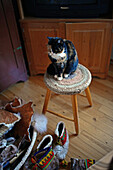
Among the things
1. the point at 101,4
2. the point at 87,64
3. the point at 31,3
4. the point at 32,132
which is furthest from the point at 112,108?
the point at 31,3

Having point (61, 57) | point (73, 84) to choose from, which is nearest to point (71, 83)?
point (73, 84)

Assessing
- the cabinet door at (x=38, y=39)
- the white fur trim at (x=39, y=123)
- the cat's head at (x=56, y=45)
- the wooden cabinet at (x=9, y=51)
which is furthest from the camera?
the cabinet door at (x=38, y=39)

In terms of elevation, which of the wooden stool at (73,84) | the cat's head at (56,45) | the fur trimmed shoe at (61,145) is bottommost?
the fur trimmed shoe at (61,145)

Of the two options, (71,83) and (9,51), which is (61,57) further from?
(9,51)

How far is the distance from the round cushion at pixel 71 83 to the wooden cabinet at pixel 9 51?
613 millimetres

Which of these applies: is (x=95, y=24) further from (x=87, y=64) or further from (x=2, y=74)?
(x=2, y=74)

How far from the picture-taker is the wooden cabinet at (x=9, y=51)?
1389mm

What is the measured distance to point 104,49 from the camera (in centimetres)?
154

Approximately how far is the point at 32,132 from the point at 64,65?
0.61 metres

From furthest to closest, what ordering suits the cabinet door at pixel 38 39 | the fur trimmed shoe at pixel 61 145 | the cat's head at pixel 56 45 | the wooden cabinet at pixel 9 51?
the cabinet door at pixel 38 39, the wooden cabinet at pixel 9 51, the fur trimmed shoe at pixel 61 145, the cat's head at pixel 56 45

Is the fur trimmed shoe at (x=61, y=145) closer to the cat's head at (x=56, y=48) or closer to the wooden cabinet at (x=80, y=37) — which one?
the cat's head at (x=56, y=48)

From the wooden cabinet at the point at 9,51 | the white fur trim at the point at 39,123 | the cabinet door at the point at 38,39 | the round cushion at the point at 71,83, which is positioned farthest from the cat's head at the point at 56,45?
the wooden cabinet at the point at 9,51

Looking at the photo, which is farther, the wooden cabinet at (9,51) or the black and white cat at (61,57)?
the wooden cabinet at (9,51)

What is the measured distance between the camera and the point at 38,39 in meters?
1.59
